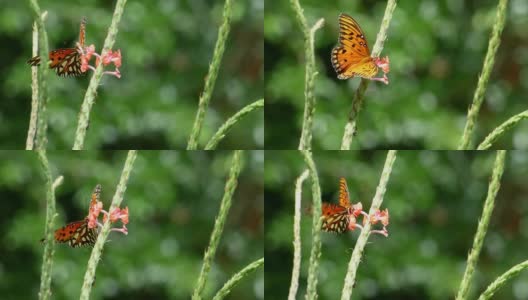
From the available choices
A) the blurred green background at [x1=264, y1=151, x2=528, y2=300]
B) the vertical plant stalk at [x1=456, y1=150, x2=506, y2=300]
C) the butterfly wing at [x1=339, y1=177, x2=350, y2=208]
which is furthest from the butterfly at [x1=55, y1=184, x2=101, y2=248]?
the vertical plant stalk at [x1=456, y1=150, x2=506, y2=300]

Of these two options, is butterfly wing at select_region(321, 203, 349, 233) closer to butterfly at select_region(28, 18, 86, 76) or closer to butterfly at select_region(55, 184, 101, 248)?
butterfly at select_region(55, 184, 101, 248)

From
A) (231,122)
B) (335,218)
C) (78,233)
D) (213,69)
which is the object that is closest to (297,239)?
(335,218)

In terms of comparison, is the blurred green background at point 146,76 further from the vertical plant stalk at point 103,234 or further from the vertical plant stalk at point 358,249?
the vertical plant stalk at point 358,249

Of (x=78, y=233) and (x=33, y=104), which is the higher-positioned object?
(x=33, y=104)

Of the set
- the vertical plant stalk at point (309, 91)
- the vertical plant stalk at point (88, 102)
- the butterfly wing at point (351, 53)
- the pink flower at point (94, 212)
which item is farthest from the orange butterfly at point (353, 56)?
the pink flower at point (94, 212)

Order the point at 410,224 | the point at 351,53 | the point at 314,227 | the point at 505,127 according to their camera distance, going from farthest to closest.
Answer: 1. the point at 410,224
2. the point at 351,53
3. the point at 505,127
4. the point at 314,227

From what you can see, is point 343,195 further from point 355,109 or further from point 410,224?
point 410,224

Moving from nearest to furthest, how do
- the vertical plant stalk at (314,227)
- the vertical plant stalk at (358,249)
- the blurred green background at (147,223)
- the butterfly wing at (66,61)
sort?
the vertical plant stalk at (314,227)
the vertical plant stalk at (358,249)
the butterfly wing at (66,61)
the blurred green background at (147,223)
